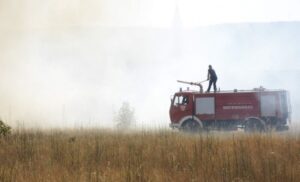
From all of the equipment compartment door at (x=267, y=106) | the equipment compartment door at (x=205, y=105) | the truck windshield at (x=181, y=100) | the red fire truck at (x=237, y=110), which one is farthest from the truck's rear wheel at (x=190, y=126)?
the equipment compartment door at (x=267, y=106)

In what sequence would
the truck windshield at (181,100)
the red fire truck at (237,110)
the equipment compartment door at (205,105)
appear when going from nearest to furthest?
the red fire truck at (237,110)
the equipment compartment door at (205,105)
the truck windshield at (181,100)

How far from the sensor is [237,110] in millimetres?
21203

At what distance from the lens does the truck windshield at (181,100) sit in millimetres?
22355

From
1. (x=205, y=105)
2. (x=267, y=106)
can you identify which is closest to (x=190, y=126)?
(x=205, y=105)

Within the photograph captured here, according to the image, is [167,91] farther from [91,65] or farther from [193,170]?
[193,170]

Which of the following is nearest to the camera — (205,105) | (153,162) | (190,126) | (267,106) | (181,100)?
(153,162)

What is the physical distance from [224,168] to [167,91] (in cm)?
5805

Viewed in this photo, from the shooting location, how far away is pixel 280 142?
11156 millimetres

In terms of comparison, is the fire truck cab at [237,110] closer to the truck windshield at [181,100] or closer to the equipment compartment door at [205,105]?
the equipment compartment door at [205,105]

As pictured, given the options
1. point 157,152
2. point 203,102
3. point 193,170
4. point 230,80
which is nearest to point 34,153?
point 157,152

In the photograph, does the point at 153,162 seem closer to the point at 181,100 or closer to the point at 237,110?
the point at 237,110

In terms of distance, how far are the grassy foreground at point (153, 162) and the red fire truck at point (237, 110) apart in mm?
9611

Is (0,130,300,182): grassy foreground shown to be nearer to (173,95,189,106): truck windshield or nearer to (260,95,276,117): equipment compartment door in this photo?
(260,95,276,117): equipment compartment door

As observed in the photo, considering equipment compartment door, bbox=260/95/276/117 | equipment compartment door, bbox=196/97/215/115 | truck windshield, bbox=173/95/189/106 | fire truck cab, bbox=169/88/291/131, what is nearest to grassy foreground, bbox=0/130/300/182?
fire truck cab, bbox=169/88/291/131
